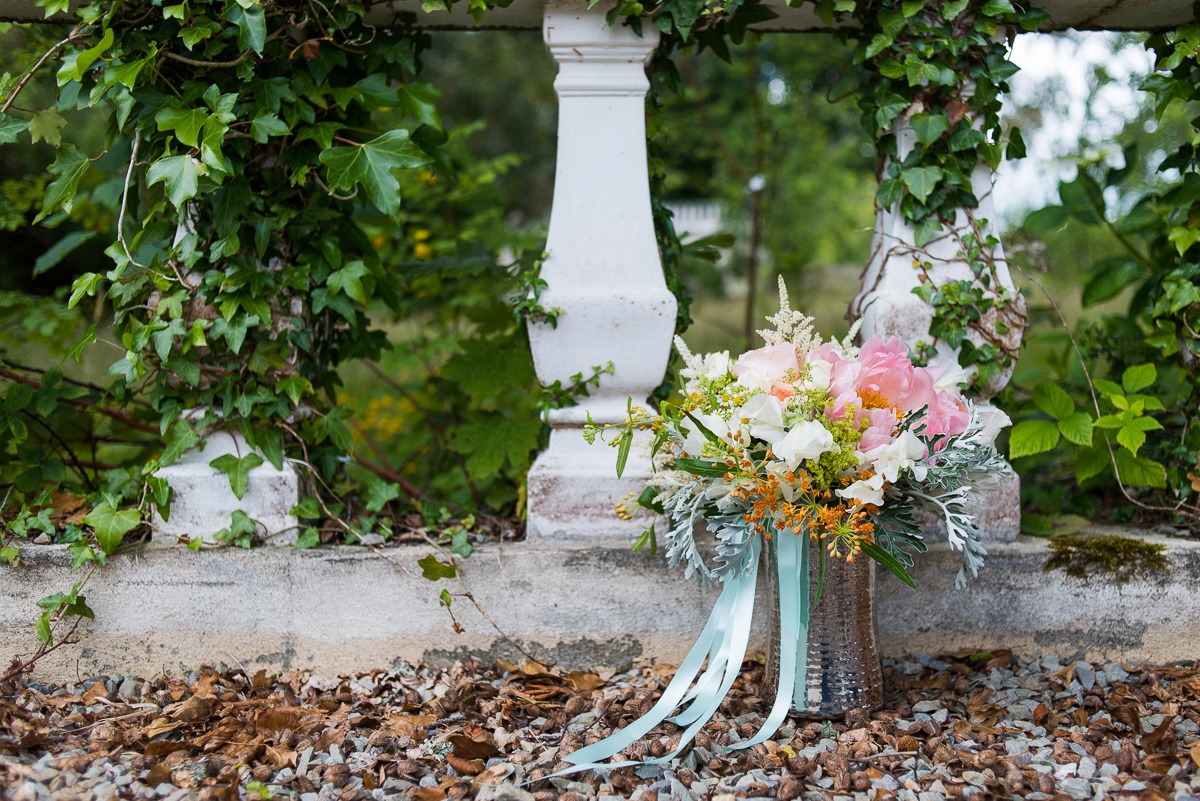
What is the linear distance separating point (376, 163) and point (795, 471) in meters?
1.12

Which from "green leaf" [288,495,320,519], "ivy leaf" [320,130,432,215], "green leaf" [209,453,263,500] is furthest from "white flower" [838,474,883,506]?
"green leaf" [209,453,263,500]

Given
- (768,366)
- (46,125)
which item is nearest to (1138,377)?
(768,366)

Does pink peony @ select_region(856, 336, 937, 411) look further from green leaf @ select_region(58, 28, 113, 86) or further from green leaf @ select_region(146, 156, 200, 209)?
green leaf @ select_region(58, 28, 113, 86)

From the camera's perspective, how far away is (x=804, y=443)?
1606 millimetres

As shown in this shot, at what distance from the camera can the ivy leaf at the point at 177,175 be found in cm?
187

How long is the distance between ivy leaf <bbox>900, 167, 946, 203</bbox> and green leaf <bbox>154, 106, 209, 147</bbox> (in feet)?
5.16

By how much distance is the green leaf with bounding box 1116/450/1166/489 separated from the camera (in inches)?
86.7

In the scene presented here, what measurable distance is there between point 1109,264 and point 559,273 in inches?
68.7

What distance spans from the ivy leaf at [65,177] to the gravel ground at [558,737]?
3.51 feet

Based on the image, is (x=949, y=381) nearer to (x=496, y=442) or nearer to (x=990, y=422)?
(x=990, y=422)

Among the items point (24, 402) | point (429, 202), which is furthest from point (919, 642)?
point (429, 202)

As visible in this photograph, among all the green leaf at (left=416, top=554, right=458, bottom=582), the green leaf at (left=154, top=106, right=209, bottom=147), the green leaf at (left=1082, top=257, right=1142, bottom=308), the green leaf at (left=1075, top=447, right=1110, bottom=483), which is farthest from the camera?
the green leaf at (left=1082, top=257, right=1142, bottom=308)

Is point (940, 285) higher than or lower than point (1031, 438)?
higher

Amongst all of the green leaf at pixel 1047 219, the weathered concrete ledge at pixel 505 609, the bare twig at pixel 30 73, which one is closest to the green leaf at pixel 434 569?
the weathered concrete ledge at pixel 505 609
